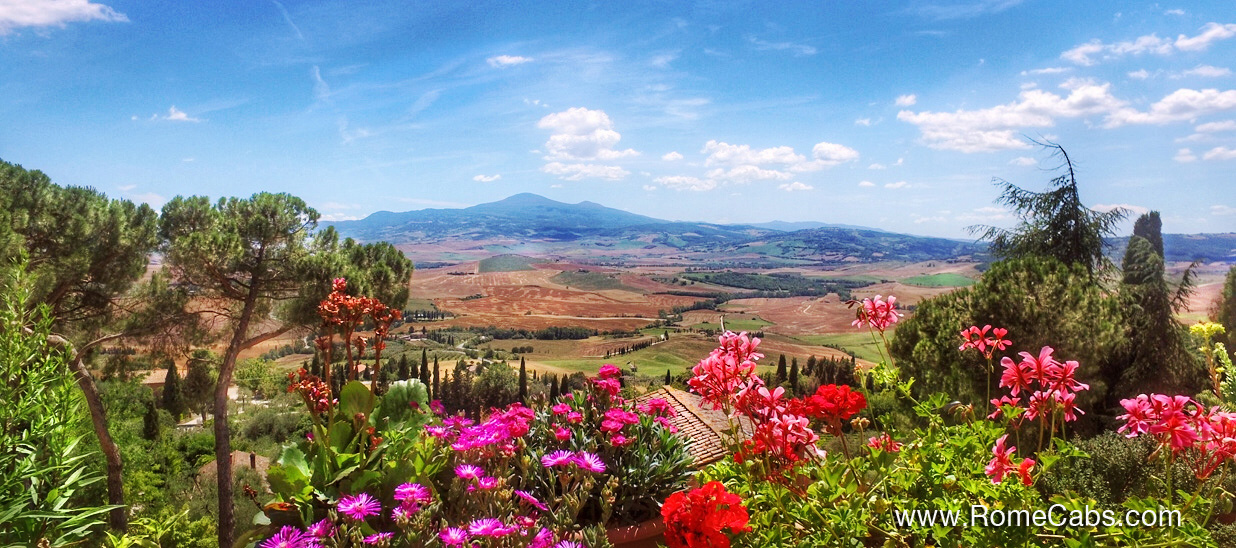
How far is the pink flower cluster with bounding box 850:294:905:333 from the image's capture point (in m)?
1.88

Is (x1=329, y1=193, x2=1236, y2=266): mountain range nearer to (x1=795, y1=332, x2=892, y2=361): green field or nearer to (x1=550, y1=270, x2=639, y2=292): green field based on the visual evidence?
(x1=550, y1=270, x2=639, y2=292): green field

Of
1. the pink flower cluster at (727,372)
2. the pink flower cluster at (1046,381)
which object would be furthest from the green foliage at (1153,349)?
the pink flower cluster at (727,372)

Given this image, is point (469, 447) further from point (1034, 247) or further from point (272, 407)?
point (272, 407)

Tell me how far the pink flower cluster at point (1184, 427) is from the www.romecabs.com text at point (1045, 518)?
151 millimetres

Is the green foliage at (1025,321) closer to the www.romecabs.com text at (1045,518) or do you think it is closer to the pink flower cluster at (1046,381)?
the pink flower cluster at (1046,381)

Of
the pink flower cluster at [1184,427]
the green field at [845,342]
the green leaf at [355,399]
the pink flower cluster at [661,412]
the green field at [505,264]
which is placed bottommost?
the green field at [845,342]

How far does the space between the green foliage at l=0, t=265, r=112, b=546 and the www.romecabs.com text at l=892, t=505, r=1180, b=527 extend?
1618mm

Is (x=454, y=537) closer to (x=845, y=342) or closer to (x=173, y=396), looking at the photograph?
(x=173, y=396)

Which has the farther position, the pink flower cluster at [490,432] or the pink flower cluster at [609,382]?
the pink flower cluster at [609,382]

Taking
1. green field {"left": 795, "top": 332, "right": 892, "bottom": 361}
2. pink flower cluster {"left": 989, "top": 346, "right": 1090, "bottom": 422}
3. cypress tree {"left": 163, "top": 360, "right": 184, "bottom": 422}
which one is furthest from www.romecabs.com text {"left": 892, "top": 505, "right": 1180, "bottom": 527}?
green field {"left": 795, "top": 332, "right": 892, "bottom": 361}

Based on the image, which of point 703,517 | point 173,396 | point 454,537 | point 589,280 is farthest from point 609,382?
point 589,280

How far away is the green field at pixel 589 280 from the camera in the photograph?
8838 centimetres

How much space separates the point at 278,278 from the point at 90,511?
345 inches

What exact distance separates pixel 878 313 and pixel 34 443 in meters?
2.09
